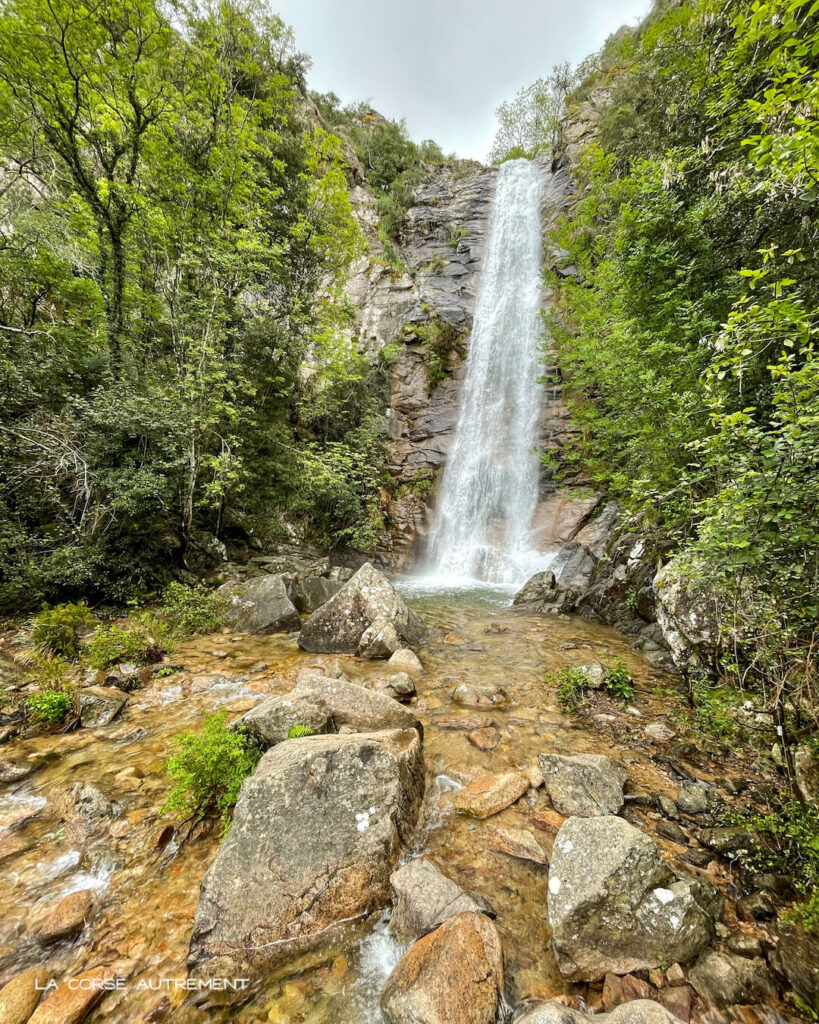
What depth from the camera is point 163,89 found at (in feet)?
24.3

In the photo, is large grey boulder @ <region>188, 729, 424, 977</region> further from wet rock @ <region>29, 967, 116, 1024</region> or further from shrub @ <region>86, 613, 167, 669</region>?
shrub @ <region>86, 613, 167, 669</region>

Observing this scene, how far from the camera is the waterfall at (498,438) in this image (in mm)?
15336

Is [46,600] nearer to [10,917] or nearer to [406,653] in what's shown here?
[10,917]

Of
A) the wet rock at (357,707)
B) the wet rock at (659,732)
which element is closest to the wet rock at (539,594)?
the wet rock at (659,732)

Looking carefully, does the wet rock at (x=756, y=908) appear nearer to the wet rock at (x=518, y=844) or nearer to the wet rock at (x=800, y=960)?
the wet rock at (x=800, y=960)

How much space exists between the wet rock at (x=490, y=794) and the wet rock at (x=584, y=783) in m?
0.25

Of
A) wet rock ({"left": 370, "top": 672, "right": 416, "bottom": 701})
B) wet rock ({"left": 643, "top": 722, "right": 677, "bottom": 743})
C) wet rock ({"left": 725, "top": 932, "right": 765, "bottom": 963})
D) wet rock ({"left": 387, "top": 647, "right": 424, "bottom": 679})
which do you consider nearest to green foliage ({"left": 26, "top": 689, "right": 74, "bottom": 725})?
wet rock ({"left": 370, "top": 672, "right": 416, "bottom": 701})

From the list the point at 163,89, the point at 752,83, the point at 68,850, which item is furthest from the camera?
the point at 163,89

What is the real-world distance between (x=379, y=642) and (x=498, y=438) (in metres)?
13.8

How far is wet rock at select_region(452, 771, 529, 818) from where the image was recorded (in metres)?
2.99

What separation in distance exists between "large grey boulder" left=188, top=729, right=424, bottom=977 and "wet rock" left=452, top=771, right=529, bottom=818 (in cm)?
47

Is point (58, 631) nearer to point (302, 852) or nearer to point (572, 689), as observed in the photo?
point (302, 852)

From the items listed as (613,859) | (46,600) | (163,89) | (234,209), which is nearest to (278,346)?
(234,209)

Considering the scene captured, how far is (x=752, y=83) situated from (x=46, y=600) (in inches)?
540
